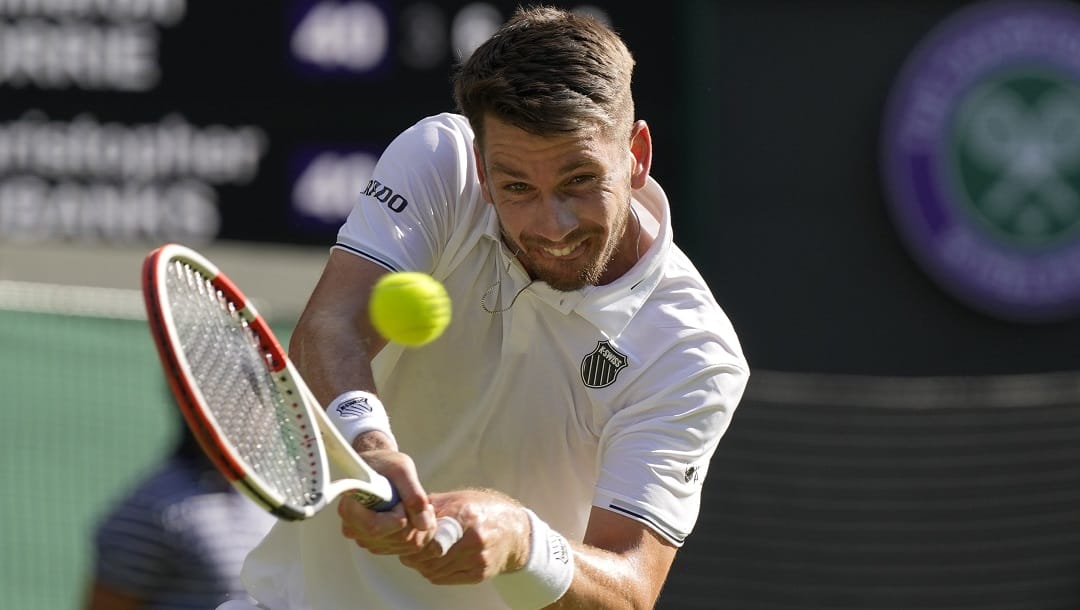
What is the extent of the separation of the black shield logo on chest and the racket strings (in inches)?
24.5

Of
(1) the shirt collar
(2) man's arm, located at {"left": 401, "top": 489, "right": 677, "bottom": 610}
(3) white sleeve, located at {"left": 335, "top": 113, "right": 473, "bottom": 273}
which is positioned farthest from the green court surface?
(2) man's arm, located at {"left": 401, "top": 489, "right": 677, "bottom": 610}

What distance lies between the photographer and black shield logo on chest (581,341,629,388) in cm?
304

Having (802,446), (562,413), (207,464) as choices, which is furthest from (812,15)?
(562,413)

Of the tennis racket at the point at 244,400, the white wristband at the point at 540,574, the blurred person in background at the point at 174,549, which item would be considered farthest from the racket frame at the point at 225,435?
the blurred person in background at the point at 174,549

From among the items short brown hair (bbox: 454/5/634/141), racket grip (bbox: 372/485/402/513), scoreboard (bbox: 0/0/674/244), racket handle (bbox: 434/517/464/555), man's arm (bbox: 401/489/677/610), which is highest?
short brown hair (bbox: 454/5/634/141)

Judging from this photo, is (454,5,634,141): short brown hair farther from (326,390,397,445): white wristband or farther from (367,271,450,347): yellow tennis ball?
(326,390,397,445): white wristband

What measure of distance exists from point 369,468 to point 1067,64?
5.37 metres

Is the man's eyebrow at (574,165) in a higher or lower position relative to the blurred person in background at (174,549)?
higher

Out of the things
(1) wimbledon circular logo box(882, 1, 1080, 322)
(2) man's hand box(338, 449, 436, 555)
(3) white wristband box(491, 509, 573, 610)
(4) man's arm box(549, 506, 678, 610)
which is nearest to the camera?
(2) man's hand box(338, 449, 436, 555)

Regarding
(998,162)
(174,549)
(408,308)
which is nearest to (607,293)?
(408,308)

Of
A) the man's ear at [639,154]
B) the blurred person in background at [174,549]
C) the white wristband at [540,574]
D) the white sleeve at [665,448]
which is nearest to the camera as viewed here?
the white wristband at [540,574]

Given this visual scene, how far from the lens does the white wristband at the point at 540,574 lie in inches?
106

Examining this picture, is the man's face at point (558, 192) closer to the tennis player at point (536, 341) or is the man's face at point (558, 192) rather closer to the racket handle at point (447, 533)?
the tennis player at point (536, 341)

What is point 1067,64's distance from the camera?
715 centimetres
